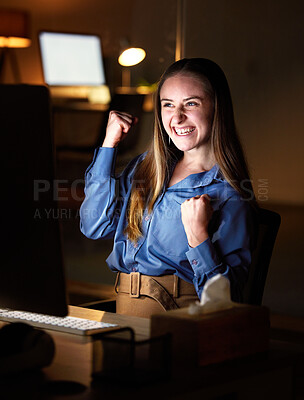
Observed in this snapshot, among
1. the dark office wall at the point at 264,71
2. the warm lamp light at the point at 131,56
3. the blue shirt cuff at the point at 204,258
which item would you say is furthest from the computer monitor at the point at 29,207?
the warm lamp light at the point at 131,56

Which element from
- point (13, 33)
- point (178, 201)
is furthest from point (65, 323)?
point (13, 33)

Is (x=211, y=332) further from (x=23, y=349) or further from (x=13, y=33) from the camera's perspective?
(x=13, y=33)

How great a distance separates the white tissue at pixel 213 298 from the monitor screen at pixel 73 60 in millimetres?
3493

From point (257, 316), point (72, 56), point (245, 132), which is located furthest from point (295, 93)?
point (257, 316)

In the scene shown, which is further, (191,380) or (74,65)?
(74,65)

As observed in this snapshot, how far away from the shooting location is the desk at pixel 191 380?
1145 millimetres

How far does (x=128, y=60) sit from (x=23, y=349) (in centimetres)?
362

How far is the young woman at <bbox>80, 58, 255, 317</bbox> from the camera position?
204 cm

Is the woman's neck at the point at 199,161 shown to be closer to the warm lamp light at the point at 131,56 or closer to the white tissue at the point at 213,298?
the white tissue at the point at 213,298

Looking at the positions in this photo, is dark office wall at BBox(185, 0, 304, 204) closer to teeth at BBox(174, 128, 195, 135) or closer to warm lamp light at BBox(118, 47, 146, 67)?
warm lamp light at BBox(118, 47, 146, 67)

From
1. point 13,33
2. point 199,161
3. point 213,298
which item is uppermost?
point 13,33

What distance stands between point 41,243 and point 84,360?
0.24 meters

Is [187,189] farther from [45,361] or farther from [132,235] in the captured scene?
[45,361]

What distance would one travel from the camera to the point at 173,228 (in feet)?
7.19
